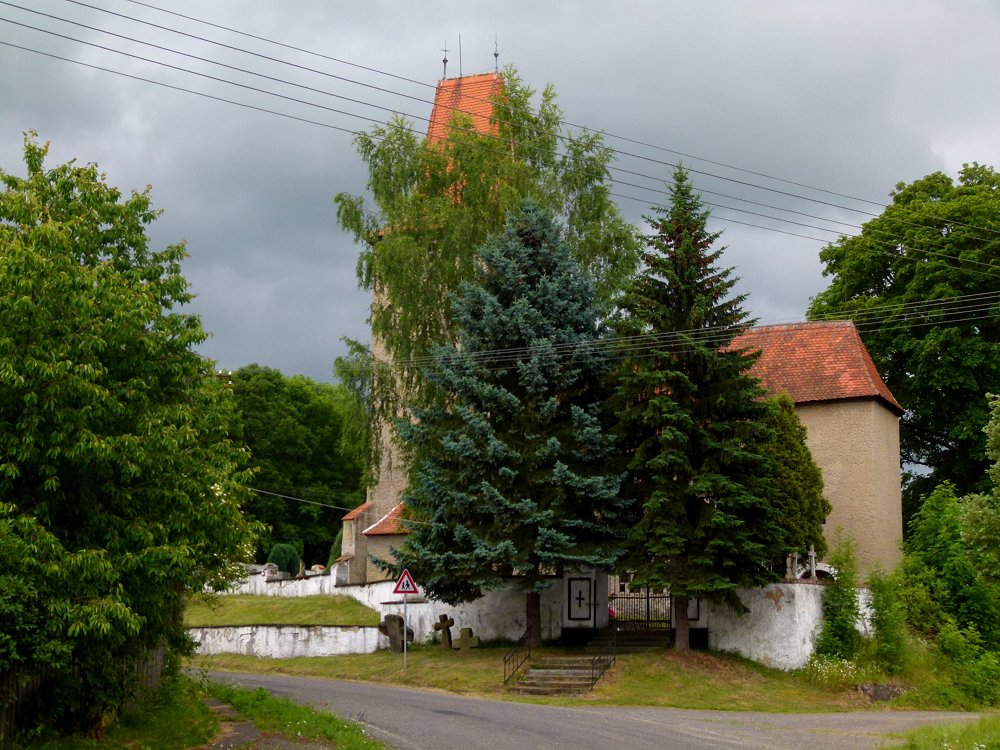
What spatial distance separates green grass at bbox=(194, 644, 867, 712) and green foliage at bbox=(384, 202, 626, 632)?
1.92 meters

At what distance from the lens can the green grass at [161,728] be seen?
14297 mm

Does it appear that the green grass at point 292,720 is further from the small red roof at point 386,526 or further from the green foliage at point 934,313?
the green foliage at point 934,313

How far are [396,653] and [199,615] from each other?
520 inches

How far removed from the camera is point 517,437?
28.3 meters

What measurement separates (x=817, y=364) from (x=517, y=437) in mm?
11050

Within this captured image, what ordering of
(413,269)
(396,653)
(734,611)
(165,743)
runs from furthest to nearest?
1. (413,269)
2. (396,653)
3. (734,611)
4. (165,743)

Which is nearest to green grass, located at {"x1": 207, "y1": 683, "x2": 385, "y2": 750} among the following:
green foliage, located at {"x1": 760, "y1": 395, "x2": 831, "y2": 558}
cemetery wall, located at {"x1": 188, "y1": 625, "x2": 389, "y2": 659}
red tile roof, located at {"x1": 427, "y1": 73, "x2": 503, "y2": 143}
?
cemetery wall, located at {"x1": 188, "y1": 625, "x2": 389, "y2": 659}

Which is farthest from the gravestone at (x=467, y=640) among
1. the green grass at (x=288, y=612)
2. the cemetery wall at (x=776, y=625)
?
the cemetery wall at (x=776, y=625)

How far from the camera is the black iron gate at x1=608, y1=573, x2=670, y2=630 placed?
99.0 ft

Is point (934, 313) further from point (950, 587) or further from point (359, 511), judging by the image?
point (359, 511)

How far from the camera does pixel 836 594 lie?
1070 inches

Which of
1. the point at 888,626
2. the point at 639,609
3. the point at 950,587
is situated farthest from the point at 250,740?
the point at 950,587

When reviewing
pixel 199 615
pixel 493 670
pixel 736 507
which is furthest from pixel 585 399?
pixel 199 615

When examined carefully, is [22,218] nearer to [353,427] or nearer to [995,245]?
[353,427]
